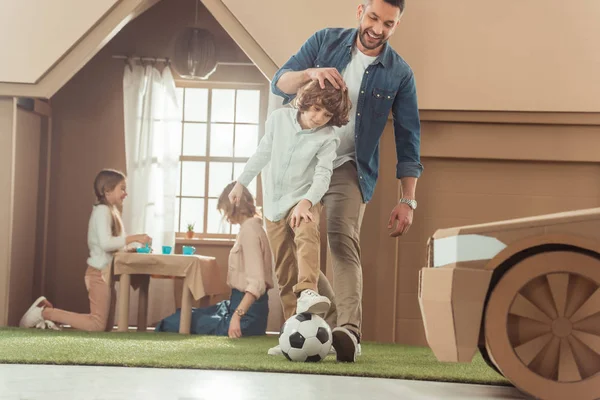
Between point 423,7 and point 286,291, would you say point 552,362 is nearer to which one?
point 286,291

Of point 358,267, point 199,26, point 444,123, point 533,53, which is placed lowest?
point 358,267

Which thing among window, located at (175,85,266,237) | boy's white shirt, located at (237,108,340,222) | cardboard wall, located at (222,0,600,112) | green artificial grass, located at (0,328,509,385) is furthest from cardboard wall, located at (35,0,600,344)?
window, located at (175,85,266,237)

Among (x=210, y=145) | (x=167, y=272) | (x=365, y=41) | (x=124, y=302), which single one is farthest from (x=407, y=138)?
(x=210, y=145)

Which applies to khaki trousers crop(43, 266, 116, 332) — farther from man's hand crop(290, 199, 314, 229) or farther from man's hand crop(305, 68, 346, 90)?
man's hand crop(305, 68, 346, 90)

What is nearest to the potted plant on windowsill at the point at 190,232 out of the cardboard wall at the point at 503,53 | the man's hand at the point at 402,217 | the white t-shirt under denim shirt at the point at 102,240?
the white t-shirt under denim shirt at the point at 102,240

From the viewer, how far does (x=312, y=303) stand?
4363mm

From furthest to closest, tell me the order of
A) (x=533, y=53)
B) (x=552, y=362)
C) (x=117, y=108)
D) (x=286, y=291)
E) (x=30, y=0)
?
(x=117, y=108), (x=30, y=0), (x=533, y=53), (x=286, y=291), (x=552, y=362)

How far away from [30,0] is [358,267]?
13.0 ft

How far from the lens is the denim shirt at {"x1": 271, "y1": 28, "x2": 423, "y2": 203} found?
526 centimetres

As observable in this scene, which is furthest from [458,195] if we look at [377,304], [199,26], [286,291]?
[199,26]

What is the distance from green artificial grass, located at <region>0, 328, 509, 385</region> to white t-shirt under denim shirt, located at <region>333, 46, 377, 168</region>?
1.20 metres

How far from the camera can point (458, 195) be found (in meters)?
6.73

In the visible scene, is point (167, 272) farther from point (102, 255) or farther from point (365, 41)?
point (365, 41)

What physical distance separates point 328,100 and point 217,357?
154cm
